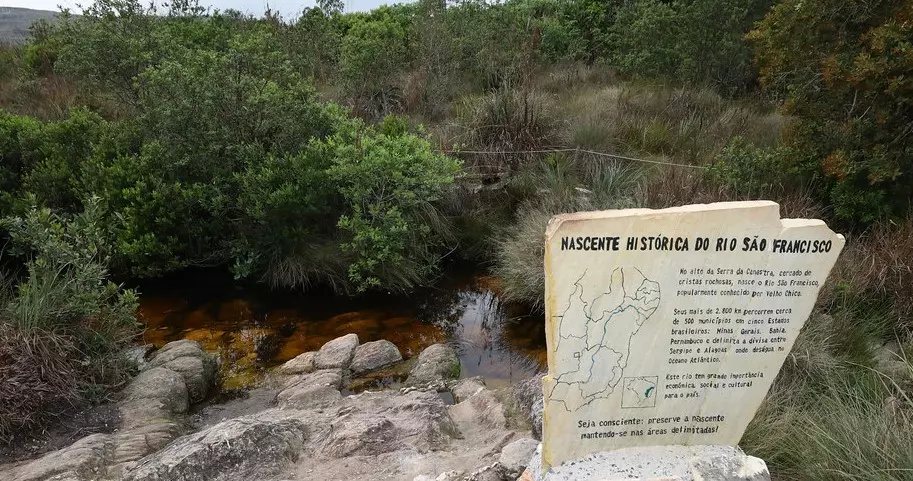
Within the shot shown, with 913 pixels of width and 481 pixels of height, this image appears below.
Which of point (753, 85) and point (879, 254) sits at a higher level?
point (753, 85)

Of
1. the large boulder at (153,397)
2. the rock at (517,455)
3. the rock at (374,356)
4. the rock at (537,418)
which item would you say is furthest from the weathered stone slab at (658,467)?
the large boulder at (153,397)

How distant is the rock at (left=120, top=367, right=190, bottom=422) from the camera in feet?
13.9

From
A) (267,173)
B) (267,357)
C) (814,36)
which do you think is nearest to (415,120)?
(267,173)

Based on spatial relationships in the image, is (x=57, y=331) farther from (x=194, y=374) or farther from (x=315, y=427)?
(x=315, y=427)

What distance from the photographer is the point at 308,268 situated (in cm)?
666

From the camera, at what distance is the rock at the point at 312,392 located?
439 centimetres

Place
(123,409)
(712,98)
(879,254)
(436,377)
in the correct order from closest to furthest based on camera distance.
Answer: (123,409) → (879,254) → (436,377) → (712,98)

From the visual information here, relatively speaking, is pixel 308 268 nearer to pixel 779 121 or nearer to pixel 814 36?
pixel 814 36

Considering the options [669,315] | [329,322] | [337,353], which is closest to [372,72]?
[329,322]

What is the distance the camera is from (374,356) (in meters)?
5.21

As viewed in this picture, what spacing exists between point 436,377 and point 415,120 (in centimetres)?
545

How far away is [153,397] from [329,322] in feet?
6.53

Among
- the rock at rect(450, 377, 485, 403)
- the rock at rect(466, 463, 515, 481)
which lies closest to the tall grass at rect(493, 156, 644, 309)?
the rock at rect(450, 377, 485, 403)

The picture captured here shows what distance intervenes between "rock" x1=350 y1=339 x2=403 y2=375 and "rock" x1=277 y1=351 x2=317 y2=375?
1.18 ft
